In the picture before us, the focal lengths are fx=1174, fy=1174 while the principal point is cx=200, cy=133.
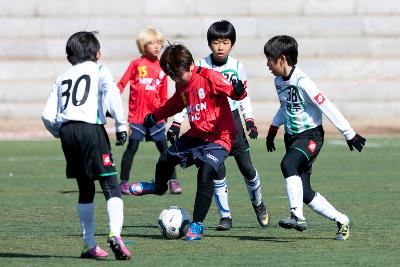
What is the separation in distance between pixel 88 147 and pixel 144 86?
7479 mm

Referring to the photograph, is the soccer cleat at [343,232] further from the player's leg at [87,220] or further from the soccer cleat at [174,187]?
the soccer cleat at [174,187]

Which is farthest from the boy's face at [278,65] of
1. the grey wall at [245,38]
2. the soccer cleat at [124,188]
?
the grey wall at [245,38]

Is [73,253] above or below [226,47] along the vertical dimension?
below

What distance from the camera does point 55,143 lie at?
79.2ft

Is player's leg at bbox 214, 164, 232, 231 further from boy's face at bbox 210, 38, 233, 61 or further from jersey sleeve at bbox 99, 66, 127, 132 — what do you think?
jersey sleeve at bbox 99, 66, 127, 132

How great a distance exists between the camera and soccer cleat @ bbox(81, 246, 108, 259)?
9.27 metres

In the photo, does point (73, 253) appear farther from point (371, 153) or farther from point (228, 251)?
point (371, 153)

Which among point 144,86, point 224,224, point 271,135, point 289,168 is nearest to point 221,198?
point 224,224

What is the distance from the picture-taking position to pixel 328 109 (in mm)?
10539

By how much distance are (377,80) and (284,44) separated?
1969 cm

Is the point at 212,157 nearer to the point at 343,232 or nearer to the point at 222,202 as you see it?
the point at 222,202

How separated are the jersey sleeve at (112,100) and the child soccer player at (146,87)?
265 inches

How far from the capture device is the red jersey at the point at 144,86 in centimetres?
1659

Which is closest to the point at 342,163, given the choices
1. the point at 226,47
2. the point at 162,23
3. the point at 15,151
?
the point at 15,151
